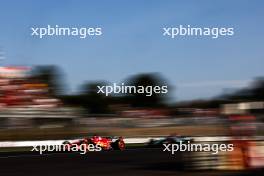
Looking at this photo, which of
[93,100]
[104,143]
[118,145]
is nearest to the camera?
[104,143]

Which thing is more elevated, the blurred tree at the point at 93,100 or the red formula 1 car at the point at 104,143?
the blurred tree at the point at 93,100

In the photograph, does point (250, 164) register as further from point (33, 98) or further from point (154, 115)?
point (33, 98)

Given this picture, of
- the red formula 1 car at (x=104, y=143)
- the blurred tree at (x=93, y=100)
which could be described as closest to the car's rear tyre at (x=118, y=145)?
the red formula 1 car at (x=104, y=143)

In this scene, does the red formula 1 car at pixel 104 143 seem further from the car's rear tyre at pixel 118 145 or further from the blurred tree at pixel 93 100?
the blurred tree at pixel 93 100

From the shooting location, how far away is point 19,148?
95.3ft

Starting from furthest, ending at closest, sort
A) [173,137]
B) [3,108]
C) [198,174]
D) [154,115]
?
1. [154,115]
2. [3,108]
3. [173,137]
4. [198,174]

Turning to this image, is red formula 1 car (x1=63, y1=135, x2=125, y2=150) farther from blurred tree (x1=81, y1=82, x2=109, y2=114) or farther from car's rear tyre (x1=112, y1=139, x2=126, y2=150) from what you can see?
blurred tree (x1=81, y1=82, x2=109, y2=114)

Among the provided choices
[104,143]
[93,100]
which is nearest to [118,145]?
[104,143]

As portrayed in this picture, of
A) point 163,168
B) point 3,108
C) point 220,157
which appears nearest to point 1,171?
point 163,168

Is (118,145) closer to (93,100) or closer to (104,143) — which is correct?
(104,143)

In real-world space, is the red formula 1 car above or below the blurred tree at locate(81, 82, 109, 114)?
below

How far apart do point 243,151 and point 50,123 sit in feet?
103

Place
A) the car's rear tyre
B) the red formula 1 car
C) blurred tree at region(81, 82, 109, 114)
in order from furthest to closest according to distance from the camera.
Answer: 1. blurred tree at region(81, 82, 109, 114)
2. the car's rear tyre
3. the red formula 1 car

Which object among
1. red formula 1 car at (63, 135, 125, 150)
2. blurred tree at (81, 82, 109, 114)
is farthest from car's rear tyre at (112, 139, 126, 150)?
blurred tree at (81, 82, 109, 114)
